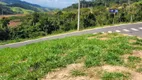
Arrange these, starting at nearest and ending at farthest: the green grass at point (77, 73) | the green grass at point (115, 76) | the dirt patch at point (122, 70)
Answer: the green grass at point (115, 76)
the dirt patch at point (122, 70)
the green grass at point (77, 73)

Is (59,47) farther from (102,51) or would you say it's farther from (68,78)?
(68,78)

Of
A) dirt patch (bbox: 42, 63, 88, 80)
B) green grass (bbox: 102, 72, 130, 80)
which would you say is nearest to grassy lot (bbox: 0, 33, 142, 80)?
green grass (bbox: 102, 72, 130, 80)

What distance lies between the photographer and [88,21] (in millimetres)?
71000

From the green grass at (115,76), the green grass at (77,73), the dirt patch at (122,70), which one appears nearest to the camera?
the green grass at (115,76)

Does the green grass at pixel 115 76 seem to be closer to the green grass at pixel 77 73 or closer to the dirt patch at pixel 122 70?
the dirt patch at pixel 122 70

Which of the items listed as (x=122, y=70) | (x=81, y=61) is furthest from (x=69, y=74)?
(x=122, y=70)

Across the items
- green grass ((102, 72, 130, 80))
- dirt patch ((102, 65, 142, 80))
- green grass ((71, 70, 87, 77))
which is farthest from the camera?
green grass ((71, 70, 87, 77))

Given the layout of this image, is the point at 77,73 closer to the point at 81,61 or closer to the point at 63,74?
the point at 63,74

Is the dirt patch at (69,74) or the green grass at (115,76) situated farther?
the dirt patch at (69,74)

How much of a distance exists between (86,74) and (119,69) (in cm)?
111

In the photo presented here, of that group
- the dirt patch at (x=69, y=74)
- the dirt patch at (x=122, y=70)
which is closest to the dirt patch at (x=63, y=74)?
the dirt patch at (x=69, y=74)

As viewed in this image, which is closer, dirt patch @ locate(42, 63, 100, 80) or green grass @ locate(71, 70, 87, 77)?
dirt patch @ locate(42, 63, 100, 80)

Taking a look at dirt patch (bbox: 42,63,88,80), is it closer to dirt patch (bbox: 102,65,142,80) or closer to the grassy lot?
the grassy lot

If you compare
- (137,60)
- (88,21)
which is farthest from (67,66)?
(88,21)
